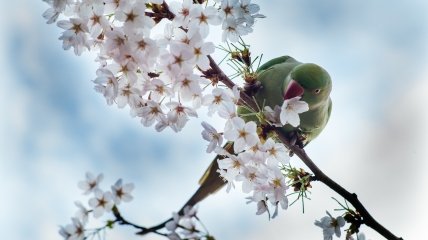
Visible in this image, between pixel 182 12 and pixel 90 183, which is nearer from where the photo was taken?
pixel 182 12

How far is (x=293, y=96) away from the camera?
374 centimetres

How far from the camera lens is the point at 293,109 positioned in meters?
2.97

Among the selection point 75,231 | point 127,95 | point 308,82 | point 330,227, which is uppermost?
point 308,82

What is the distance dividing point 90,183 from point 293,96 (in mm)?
1865

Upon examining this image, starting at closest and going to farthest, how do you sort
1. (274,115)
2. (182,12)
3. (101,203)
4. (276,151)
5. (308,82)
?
1. (182,12)
2. (274,115)
3. (276,151)
4. (101,203)
5. (308,82)

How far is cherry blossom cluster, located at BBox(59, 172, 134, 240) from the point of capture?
3344mm

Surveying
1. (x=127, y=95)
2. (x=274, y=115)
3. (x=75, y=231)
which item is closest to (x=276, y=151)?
(x=274, y=115)

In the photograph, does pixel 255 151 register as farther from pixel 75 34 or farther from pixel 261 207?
pixel 75 34

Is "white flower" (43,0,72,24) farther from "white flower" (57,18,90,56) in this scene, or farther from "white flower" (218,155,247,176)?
"white flower" (218,155,247,176)

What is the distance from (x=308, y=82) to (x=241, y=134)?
44.5 inches

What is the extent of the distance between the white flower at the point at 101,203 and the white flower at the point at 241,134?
114 cm

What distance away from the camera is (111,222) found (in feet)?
11.1

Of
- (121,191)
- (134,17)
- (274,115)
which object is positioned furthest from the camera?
(121,191)

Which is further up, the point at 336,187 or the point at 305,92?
the point at 305,92
